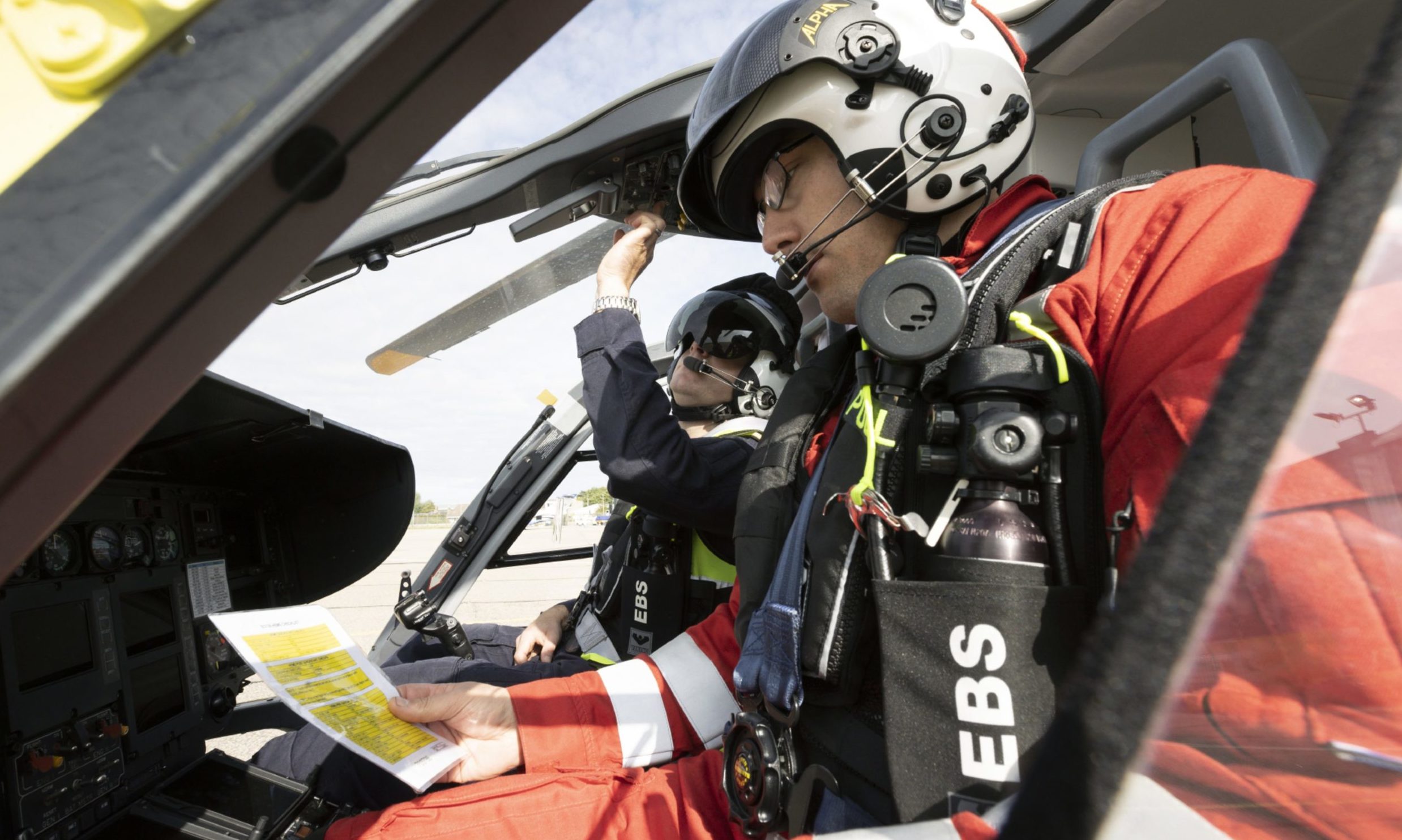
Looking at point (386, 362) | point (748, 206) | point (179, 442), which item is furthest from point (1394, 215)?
point (386, 362)

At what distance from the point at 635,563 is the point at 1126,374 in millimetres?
1937

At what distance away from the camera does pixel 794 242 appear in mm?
1477

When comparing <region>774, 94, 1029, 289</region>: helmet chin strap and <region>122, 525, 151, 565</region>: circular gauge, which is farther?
<region>122, 525, 151, 565</region>: circular gauge

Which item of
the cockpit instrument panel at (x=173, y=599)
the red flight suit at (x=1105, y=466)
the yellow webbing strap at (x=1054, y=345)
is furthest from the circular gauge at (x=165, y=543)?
the yellow webbing strap at (x=1054, y=345)

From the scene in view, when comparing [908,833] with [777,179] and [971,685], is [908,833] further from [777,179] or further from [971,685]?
[777,179]

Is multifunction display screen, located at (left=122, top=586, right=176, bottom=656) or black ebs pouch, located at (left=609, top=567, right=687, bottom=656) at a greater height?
multifunction display screen, located at (left=122, top=586, right=176, bottom=656)

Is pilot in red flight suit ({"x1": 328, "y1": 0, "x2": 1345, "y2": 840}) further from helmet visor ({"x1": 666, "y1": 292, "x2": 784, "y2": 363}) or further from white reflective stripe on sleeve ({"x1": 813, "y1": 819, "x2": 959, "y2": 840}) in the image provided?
helmet visor ({"x1": 666, "y1": 292, "x2": 784, "y2": 363})

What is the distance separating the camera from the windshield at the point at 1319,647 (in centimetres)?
28

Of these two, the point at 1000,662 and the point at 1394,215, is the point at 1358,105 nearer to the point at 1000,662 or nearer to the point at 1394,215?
the point at 1394,215

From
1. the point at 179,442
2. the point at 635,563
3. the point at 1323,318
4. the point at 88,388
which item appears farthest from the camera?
the point at 635,563

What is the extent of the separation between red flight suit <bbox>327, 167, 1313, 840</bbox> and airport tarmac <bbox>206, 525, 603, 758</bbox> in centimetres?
177

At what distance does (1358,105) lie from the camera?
0.23m

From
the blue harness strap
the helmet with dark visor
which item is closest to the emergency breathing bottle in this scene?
the blue harness strap

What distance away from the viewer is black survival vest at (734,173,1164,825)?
27.3 inches
